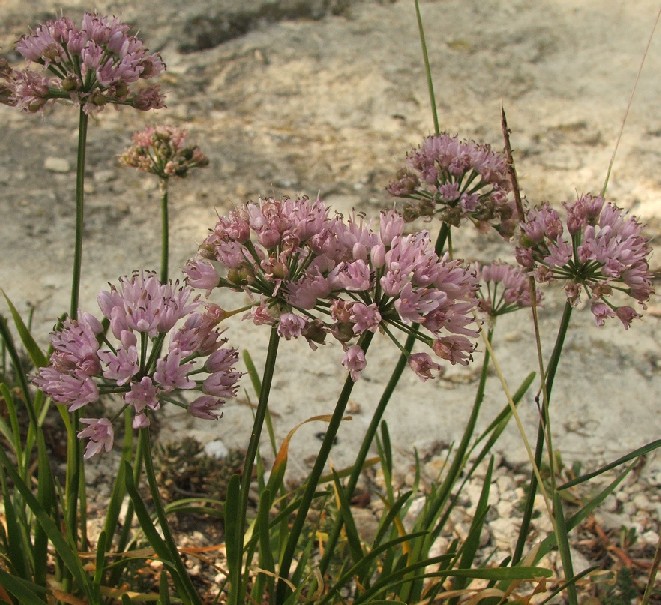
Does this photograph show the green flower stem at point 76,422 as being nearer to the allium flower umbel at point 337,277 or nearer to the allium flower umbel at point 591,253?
the allium flower umbel at point 337,277

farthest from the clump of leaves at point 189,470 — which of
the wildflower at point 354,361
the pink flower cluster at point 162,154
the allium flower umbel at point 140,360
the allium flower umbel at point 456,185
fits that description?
the wildflower at point 354,361

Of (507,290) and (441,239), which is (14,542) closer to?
(441,239)

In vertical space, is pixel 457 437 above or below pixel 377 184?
below

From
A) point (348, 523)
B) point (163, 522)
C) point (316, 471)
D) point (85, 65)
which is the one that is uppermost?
point (85, 65)

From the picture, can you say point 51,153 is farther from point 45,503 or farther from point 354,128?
point 45,503

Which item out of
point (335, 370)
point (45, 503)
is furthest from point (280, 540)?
point (335, 370)

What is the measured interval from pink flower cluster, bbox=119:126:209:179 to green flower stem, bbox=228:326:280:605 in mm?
1107

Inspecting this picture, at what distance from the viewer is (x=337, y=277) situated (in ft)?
5.43

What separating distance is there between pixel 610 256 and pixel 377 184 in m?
3.23

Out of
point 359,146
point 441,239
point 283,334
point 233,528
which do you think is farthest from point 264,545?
point 359,146

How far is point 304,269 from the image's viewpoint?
68.2 inches

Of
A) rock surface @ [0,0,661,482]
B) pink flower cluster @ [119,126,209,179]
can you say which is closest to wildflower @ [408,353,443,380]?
pink flower cluster @ [119,126,209,179]

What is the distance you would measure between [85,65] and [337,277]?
1.01 m

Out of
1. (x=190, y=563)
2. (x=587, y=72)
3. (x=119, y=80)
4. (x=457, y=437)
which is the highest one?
(x=587, y=72)
